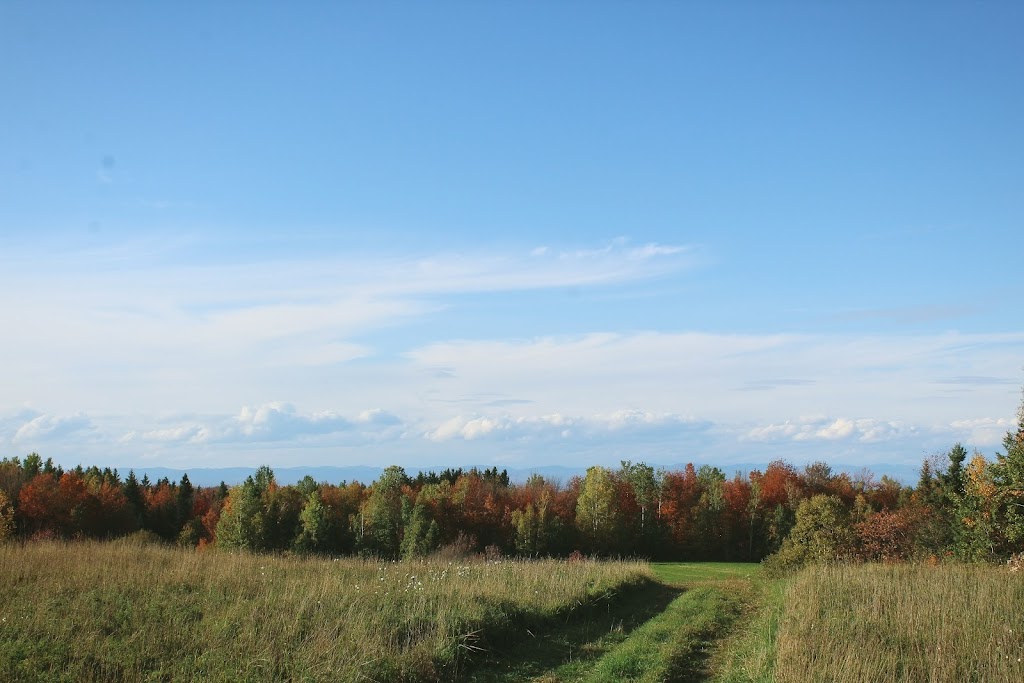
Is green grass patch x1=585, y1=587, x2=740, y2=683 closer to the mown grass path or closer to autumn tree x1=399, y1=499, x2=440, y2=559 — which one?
the mown grass path

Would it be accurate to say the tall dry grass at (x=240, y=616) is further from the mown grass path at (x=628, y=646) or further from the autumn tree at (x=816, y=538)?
the autumn tree at (x=816, y=538)

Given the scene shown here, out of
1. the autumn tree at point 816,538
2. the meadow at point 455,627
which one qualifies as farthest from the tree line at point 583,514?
the meadow at point 455,627

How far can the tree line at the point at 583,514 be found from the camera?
115 ft

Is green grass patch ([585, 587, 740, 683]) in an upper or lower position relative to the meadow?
lower

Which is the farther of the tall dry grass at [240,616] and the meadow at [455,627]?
the meadow at [455,627]

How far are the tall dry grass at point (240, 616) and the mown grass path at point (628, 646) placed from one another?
698mm

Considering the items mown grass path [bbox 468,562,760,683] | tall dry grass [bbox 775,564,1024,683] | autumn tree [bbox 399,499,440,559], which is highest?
tall dry grass [bbox 775,564,1024,683]

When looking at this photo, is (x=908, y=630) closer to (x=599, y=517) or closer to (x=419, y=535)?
(x=419, y=535)

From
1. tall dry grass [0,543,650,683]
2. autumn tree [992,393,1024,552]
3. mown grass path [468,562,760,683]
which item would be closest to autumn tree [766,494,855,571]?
autumn tree [992,393,1024,552]

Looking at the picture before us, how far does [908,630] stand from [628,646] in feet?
16.1

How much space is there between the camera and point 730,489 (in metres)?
73.4

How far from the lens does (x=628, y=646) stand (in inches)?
556

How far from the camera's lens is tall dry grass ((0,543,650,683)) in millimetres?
10164

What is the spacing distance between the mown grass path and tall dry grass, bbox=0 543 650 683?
0.70 meters
